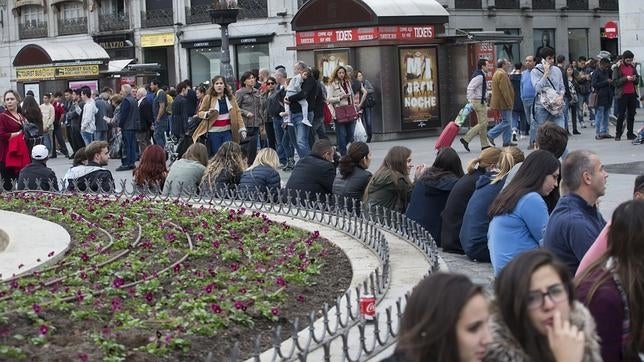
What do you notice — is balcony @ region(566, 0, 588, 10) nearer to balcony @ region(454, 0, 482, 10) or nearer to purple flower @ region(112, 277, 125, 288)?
balcony @ region(454, 0, 482, 10)

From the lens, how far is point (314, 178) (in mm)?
13852

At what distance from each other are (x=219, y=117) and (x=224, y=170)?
4.09m

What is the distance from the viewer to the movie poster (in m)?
26.7

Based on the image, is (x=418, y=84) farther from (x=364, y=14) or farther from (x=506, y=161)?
(x=506, y=161)

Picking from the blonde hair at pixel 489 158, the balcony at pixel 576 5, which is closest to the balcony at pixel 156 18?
the balcony at pixel 576 5

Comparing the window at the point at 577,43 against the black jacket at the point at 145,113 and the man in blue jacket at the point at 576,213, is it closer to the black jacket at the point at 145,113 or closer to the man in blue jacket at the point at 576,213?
Result: the black jacket at the point at 145,113

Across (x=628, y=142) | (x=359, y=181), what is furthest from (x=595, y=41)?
(x=359, y=181)

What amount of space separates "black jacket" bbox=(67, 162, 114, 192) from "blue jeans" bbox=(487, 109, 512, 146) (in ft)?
27.8

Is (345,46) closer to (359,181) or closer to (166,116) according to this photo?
(166,116)

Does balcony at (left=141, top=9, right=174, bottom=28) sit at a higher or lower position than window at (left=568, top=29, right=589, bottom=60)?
higher

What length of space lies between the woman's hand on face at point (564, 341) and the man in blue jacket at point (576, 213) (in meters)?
2.74

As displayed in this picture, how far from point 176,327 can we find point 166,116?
19.0 meters

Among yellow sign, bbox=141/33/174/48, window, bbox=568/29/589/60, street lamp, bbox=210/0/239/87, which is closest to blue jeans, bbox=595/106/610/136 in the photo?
street lamp, bbox=210/0/239/87

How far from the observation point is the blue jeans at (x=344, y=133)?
2128cm
